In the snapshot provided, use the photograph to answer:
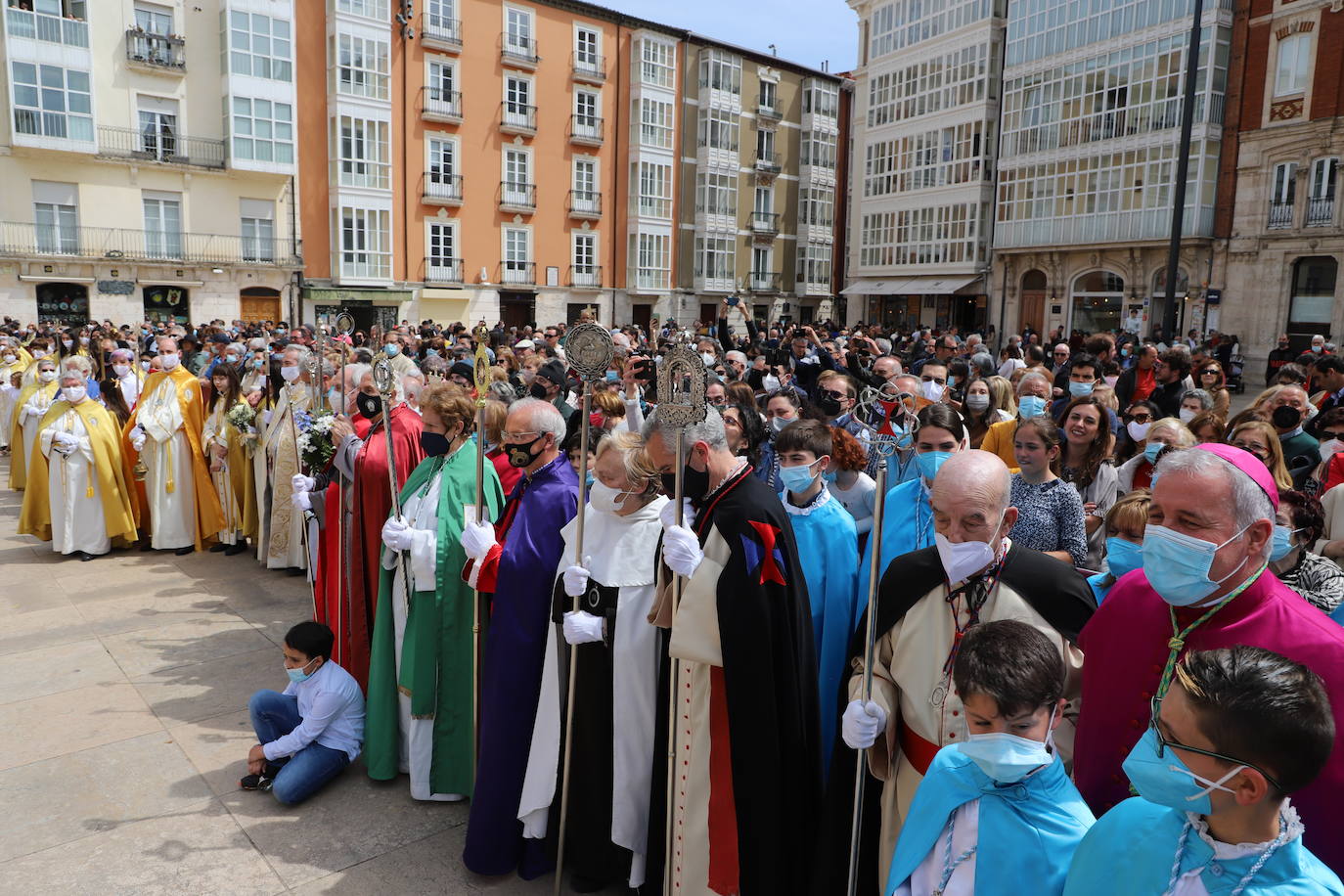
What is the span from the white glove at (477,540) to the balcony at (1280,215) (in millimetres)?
29670

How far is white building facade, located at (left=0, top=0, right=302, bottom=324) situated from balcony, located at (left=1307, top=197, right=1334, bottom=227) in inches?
1251

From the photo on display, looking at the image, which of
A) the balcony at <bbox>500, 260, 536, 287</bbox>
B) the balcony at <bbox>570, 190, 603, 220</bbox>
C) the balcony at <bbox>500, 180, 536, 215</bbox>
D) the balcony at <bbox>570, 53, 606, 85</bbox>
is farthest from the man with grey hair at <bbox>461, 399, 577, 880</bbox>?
the balcony at <bbox>570, 53, 606, 85</bbox>

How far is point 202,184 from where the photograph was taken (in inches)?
1224

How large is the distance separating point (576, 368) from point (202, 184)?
32.2 meters

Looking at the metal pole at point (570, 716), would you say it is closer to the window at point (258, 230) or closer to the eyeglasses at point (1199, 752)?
the eyeglasses at point (1199, 752)

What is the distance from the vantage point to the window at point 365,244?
33125 mm

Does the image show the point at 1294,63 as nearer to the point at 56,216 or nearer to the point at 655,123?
the point at 655,123

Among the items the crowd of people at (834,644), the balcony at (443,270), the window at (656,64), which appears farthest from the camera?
the window at (656,64)

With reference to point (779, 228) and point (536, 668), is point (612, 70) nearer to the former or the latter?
point (779, 228)

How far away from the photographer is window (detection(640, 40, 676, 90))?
129 ft

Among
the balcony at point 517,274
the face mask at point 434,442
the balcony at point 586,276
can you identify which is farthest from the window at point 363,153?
the face mask at point 434,442

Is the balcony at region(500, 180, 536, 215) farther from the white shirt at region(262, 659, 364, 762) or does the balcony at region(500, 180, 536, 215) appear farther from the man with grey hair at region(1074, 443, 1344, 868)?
the man with grey hair at region(1074, 443, 1344, 868)

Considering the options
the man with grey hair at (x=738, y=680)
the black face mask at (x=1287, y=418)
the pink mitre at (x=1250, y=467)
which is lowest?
the man with grey hair at (x=738, y=680)

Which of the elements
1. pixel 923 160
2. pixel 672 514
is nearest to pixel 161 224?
pixel 923 160
